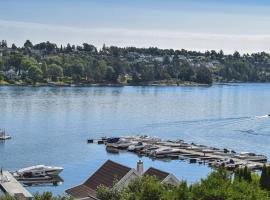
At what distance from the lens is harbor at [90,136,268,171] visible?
45.6 m

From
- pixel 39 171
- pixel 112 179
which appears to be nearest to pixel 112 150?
pixel 39 171

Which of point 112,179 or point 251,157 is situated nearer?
point 112,179

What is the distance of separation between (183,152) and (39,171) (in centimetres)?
1481

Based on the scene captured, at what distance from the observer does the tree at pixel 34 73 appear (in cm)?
12200

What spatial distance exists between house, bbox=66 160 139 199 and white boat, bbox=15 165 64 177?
1165 cm

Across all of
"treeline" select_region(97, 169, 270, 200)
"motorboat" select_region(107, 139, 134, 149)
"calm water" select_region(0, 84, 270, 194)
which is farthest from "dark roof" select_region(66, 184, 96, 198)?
"motorboat" select_region(107, 139, 134, 149)

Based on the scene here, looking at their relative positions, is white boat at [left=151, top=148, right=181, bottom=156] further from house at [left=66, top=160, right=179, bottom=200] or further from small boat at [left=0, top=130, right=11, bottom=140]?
house at [left=66, top=160, right=179, bottom=200]

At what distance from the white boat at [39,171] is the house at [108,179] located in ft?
38.2

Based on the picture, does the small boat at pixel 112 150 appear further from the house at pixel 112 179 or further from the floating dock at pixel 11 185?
the house at pixel 112 179

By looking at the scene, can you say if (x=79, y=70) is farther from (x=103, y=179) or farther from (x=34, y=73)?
(x=103, y=179)

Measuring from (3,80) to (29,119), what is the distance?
5645cm

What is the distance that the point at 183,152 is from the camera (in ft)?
163

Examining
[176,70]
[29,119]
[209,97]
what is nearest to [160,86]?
[176,70]

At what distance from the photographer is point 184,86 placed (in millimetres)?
150125
